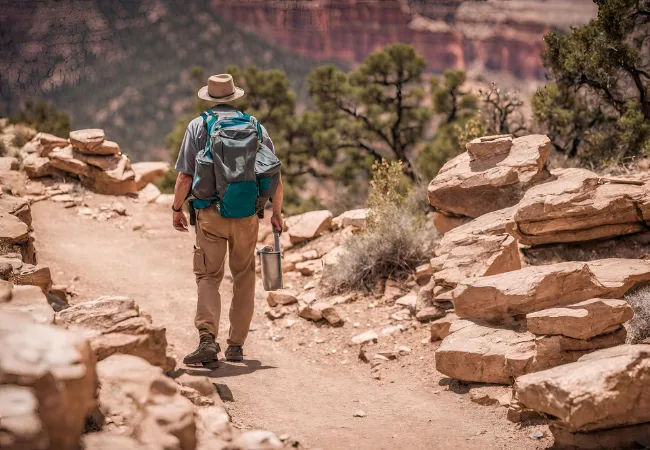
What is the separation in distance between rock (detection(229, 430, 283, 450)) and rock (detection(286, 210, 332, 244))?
591 centimetres

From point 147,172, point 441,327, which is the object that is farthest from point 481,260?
point 147,172

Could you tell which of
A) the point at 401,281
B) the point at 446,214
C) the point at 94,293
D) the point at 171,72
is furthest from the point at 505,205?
the point at 171,72

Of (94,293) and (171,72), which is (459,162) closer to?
(94,293)

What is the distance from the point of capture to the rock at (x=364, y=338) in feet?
21.0

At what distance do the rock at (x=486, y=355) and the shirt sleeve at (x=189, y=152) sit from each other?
7.28 ft

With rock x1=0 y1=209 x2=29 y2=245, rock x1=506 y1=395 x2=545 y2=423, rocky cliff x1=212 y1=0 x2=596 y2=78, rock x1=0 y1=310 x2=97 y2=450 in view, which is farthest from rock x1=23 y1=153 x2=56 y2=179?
rocky cliff x1=212 y1=0 x2=596 y2=78

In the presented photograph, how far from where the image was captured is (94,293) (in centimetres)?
770

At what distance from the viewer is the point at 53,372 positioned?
3.01 meters

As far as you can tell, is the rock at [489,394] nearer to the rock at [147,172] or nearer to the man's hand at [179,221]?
the man's hand at [179,221]

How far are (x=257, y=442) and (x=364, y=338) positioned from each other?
122 inches

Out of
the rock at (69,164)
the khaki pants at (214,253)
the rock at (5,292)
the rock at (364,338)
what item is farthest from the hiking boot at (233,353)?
the rock at (69,164)

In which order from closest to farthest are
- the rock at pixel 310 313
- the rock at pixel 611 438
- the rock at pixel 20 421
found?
the rock at pixel 20 421
the rock at pixel 611 438
the rock at pixel 310 313

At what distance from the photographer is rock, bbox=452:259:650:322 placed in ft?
16.7

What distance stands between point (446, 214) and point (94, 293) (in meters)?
3.73
